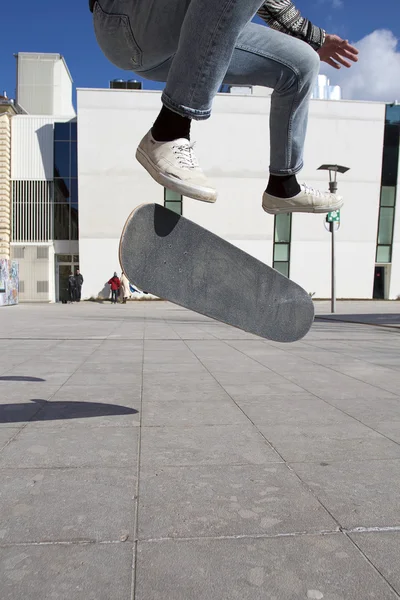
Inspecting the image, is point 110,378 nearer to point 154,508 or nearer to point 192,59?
point 154,508

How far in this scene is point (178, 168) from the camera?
1654 mm

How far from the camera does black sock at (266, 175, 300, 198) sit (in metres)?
2.09

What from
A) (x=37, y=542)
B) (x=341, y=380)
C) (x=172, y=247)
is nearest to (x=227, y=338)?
(x=341, y=380)

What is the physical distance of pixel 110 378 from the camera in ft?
14.6

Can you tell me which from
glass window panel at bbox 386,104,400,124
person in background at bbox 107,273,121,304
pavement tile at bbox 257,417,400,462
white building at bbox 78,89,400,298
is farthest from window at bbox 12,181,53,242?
pavement tile at bbox 257,417,400,462

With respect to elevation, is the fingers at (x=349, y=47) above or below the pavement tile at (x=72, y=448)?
above

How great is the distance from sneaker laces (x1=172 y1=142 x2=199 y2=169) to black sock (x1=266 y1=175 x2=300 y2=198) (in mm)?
535

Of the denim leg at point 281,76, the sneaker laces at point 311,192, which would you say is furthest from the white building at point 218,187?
the denim leg at point 281,76

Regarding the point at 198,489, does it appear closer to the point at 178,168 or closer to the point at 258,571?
the point at 258,571

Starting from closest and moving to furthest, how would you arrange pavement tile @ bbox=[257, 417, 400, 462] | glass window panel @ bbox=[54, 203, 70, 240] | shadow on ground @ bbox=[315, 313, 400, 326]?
pavement tile @ bbox=[257, 417, 400, 462] < shadow on ground @ bbox=[315, 313, 400, 326] < glass window panel @ bbox=[54, 203, 70, 240]

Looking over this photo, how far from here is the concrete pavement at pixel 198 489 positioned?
4.26ft

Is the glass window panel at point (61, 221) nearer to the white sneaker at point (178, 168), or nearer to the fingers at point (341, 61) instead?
the fingers at point (341, 61)

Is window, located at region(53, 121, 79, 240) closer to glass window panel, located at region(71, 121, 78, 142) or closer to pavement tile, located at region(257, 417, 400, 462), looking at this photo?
glass window panel, located at region(71, 121, 78, 142)

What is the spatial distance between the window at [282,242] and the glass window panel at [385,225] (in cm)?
618
